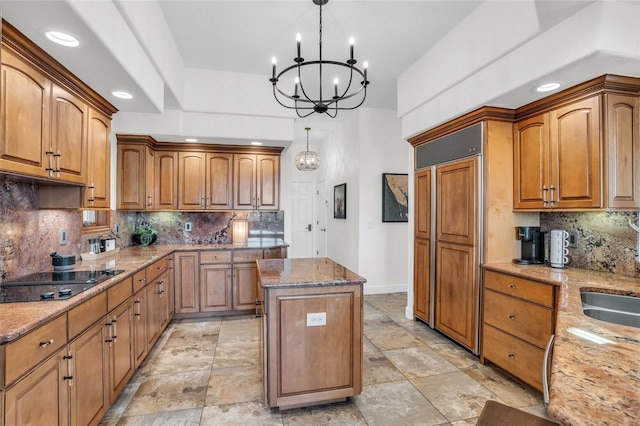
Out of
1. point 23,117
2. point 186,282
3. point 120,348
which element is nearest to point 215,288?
point 186,282

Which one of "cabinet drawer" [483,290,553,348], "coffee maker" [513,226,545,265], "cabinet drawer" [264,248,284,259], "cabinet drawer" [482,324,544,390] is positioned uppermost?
"coffee maker" [513,226,545,265]

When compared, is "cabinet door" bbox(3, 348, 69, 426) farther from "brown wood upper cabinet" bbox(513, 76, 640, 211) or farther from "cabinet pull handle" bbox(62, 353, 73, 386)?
"brown wood upper cabinet" bbox(513, 76, 640, 211)

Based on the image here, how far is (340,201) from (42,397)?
533cm

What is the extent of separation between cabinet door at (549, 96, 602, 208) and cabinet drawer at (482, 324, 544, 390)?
115cm

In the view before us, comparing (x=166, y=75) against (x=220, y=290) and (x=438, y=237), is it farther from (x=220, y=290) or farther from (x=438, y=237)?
(x=438, y=237)

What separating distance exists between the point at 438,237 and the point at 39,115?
3540mm

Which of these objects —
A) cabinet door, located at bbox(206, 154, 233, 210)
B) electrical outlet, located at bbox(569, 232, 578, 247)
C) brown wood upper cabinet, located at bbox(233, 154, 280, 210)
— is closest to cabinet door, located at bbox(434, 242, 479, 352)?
electrical outlet, located at bbox(569, 232, 578, 247)

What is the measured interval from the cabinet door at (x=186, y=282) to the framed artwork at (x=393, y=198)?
3013 millimetres

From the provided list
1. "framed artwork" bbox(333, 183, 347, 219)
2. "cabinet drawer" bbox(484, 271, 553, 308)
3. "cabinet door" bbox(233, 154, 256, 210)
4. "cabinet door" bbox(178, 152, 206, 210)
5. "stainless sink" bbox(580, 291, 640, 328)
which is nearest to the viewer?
"stainless sink" bbox(580, 291, 640, 328)

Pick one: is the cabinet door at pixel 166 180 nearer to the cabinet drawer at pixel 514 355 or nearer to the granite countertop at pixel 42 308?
the granite countertop at pixel 42 308

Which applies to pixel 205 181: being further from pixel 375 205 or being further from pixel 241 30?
pixel 375 205

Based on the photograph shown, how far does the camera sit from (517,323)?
265 centimetres

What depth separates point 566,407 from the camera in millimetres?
792

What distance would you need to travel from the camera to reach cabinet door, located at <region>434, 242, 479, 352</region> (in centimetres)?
315
